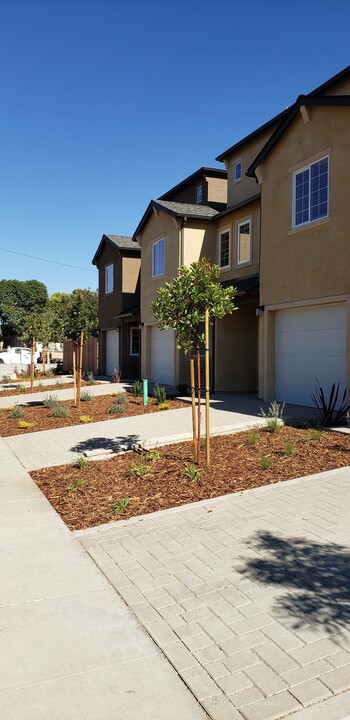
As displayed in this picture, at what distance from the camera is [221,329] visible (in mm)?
17578

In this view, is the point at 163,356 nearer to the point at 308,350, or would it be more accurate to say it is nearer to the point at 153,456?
the point at 308,350

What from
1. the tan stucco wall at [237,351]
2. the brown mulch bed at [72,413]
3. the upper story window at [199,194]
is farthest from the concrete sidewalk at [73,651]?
the upper story window at [199,194]

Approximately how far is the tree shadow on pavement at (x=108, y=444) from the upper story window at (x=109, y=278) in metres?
17.4

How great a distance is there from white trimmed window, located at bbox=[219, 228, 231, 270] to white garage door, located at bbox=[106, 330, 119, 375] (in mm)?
9254

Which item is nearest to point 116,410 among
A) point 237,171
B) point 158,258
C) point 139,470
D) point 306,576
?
point 139,470

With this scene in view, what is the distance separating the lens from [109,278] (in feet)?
89.5

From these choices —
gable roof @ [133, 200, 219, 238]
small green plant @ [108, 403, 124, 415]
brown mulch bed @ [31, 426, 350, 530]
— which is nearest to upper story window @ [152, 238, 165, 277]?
gable roof @ [133, 200, 219, 238]

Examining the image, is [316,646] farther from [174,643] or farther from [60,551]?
[60,551]

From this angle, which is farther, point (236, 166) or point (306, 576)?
point (236, 166)

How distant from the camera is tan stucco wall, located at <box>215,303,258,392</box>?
57.8ft

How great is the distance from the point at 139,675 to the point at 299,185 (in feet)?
39.1

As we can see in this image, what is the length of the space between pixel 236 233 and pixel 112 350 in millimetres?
11920

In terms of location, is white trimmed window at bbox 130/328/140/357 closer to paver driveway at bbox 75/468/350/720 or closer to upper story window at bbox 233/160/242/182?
upper story window at bbox 233/160/242/182

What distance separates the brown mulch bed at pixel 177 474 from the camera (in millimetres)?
6207
